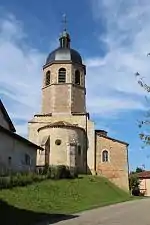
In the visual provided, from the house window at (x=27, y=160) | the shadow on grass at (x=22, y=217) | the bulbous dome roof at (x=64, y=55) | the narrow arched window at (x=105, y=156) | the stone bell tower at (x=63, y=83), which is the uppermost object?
the bulbous dome roof at (x=64, y=55)

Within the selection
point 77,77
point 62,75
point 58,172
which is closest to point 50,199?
point 58,172

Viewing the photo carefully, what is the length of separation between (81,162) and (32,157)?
41.0 feet

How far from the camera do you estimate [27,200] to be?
2208cm

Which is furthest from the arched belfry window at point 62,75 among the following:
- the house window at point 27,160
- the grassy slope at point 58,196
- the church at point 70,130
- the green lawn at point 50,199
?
the green lawn at point 50,199

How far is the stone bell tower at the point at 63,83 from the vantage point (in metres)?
51.5

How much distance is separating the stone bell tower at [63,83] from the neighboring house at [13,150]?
15.3 meters

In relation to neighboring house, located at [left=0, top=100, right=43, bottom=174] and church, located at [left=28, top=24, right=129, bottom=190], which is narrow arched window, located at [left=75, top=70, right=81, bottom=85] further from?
neighboring house, located at [left=0, top=100, right=43, bottom=174]

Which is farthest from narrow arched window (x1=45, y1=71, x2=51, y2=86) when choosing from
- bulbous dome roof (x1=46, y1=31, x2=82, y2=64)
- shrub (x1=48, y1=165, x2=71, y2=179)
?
shrub (x1=48, y1=165, x2=71, y2=179)

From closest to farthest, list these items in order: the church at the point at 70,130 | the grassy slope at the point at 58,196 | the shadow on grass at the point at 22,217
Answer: the shadow on grass at the point at 22,217 → the grassy slope at the point at 58,196 → the church at the point at 70,130

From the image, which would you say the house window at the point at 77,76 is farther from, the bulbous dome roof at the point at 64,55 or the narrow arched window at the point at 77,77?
the bulbous dome roof at the point at 64,55

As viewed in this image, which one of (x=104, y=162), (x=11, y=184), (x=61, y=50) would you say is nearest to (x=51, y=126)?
(x=104, y=162)

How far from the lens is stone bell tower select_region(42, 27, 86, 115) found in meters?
51.5

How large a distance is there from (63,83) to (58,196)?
27286 mm

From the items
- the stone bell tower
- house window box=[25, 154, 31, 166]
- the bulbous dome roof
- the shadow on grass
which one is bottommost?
the shadow on grass
